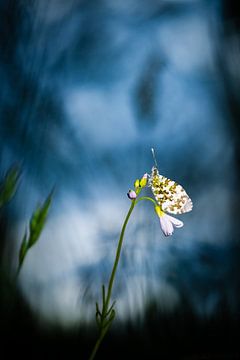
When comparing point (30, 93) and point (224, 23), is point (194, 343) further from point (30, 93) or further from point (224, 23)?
point (224, 23)

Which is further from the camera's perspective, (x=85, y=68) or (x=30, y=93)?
(x=85, y=68)

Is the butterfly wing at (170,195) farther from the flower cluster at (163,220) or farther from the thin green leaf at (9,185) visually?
the thin green leaf at (9,185)

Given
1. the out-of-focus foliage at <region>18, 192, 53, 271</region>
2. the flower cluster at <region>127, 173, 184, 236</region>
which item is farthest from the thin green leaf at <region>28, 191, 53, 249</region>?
the flower cluster at <region>127, 173, 184, 236</region>

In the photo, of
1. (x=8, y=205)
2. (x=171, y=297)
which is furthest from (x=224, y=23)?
(x=8, y=205)

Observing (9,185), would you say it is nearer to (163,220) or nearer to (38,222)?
(38,222)

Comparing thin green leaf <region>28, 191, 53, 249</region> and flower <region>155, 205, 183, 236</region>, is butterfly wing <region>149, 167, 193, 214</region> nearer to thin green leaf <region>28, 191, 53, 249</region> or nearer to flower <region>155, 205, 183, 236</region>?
flower <region>155, 205, 183, 236</region>

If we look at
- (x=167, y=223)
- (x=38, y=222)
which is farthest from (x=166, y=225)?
(x=38, y=222)
